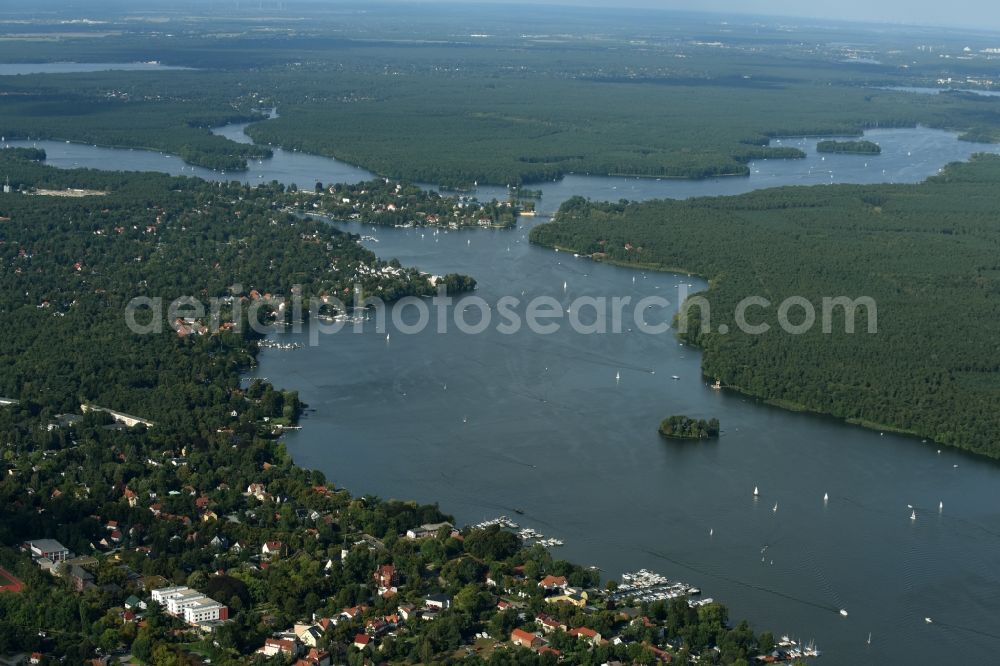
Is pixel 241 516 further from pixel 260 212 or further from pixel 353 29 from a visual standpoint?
→ pixel 353 29

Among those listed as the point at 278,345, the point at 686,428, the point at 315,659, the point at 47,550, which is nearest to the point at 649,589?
the point at 315,659

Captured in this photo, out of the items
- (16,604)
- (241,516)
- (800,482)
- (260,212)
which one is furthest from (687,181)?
(16,604)

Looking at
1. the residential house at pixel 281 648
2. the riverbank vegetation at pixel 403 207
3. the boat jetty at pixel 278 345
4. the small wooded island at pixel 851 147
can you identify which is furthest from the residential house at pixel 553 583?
the small wooded island at pixel 851 147

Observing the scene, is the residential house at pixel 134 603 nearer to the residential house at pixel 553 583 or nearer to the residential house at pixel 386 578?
the residential house at pixel 386 578

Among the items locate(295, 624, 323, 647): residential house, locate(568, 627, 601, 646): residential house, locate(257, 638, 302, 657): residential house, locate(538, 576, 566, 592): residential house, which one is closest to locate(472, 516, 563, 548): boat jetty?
locate(538, 576, 566, 592): residential house

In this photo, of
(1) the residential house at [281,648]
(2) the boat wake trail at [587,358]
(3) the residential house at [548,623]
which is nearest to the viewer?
(1) the residential house at [281,648]

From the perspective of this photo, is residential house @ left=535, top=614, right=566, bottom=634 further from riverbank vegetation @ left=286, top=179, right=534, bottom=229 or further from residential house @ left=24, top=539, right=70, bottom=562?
riverbank vegetation @ left=286, top=179, right=534, bottom=229
